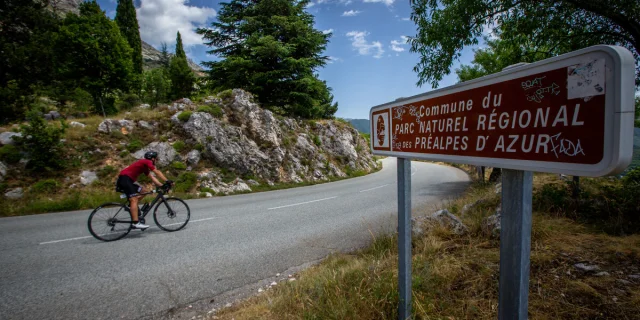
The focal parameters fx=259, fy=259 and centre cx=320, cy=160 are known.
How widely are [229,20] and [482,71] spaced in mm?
16042

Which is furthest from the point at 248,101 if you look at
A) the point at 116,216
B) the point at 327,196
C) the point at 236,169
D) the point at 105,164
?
the point at 116,216

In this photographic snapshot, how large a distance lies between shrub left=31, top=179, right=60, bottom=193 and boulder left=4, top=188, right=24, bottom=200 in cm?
30

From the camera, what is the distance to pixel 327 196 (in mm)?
10477

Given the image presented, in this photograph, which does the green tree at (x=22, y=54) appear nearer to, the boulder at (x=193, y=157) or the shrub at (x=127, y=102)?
the shrub at (x=127, y=102)

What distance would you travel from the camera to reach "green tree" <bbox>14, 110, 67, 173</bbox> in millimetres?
9367

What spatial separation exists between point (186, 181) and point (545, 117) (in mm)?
12338

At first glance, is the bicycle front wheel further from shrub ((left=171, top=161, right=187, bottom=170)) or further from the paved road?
shrub ((left=171, top=161, right=187, bottom=170))

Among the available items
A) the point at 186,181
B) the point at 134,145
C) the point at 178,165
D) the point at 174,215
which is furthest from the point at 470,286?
the point at 134,145

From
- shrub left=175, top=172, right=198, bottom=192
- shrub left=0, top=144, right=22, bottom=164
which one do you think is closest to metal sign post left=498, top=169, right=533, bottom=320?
shrub left=175, top=172, right=198, bottom=192

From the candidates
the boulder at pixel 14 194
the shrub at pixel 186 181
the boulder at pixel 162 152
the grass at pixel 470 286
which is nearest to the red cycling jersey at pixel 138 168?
the grass at pixel 470 286

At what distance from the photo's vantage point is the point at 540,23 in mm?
5027

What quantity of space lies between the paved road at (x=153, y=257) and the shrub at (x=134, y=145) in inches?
183

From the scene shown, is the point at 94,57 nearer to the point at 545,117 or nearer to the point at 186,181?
the point at 186,181

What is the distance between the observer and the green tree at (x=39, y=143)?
9367 millimetres
